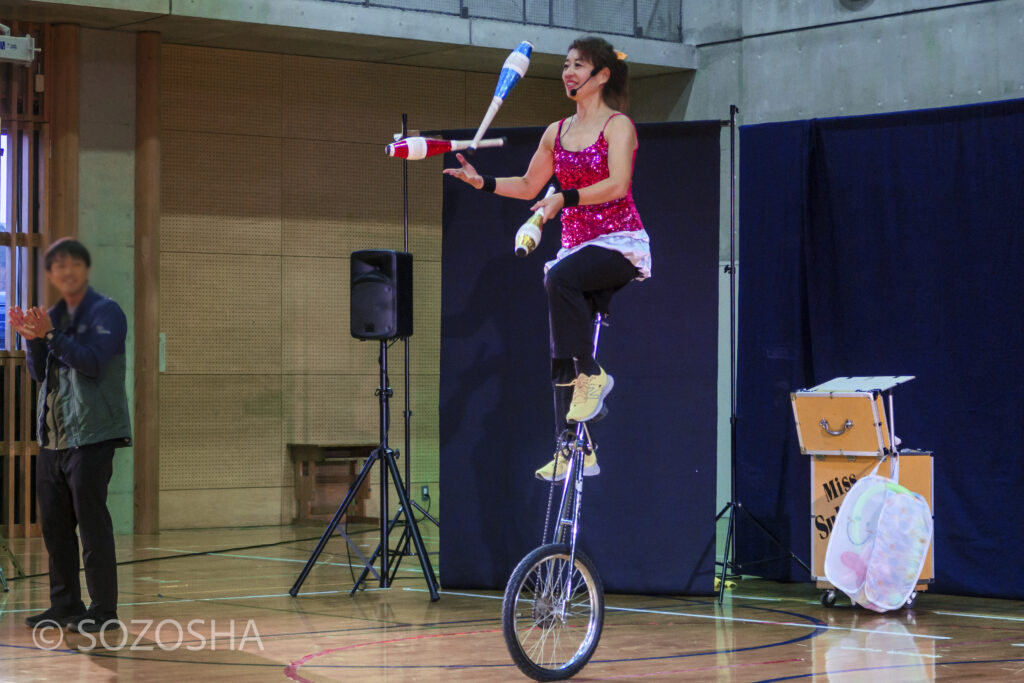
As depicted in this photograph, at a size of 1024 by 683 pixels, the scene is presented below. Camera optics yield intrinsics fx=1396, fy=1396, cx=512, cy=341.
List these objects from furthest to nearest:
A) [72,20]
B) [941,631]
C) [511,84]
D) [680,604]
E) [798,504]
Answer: [72,20], [798,504], [680,604], [941,631], [511,84]

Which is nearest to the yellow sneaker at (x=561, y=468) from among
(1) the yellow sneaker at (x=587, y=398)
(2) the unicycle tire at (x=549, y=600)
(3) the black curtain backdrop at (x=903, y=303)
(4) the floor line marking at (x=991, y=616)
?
(1) the yellow sneaker at (x=587, y=398)

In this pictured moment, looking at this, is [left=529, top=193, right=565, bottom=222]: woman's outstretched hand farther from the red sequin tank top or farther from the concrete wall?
the concrete wall

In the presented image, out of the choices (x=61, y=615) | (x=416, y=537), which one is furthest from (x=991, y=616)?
(x=61, y=615)

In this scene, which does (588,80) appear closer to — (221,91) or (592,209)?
(592,209)

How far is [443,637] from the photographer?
216 inches

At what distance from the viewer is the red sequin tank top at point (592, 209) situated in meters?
4.70

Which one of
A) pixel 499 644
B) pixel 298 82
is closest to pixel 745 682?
pixel 499 644

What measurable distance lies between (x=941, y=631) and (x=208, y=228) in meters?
6.42

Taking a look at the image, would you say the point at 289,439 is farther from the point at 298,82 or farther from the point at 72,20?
the point at 72,20

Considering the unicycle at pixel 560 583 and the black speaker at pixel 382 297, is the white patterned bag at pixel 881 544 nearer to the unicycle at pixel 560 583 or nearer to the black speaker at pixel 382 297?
the unicycle at pixel 560 583

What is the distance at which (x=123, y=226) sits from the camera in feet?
32.3

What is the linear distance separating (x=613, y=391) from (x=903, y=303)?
158 cm

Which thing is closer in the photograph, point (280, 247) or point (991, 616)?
point (991, 616)

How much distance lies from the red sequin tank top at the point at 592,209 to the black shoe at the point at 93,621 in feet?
→ 7.92
